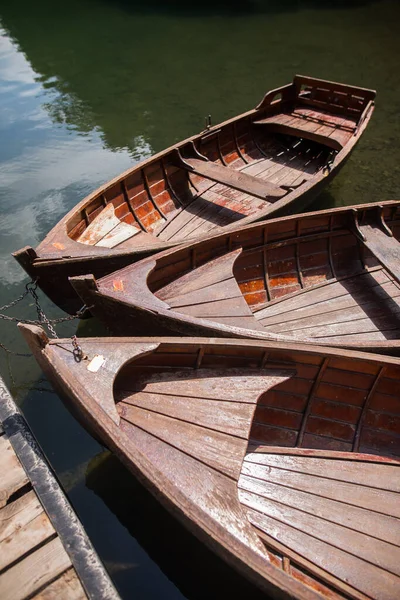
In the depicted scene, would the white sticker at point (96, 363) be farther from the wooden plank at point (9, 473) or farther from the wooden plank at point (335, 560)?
the wooden plank at point (335, 560)

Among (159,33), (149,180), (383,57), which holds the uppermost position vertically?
(159,33)

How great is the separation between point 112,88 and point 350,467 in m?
16.6

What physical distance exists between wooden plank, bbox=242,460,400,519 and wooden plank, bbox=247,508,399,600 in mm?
459

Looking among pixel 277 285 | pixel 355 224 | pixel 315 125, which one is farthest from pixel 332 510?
pixel 315 125

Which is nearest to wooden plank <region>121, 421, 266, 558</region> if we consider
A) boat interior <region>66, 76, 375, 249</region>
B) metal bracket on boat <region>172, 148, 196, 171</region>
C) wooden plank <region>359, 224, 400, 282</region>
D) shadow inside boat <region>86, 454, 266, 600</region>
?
shadow inside boat <region>86, 454, 266, 600</region>

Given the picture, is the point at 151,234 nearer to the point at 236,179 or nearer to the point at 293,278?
the point at 236,179

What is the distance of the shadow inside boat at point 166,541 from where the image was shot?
4.87 metres

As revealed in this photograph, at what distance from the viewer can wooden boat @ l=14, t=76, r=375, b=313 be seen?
6.36 metres

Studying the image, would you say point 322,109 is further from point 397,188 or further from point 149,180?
point 149,180

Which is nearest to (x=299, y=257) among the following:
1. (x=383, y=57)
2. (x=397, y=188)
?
(x=397, y=188)

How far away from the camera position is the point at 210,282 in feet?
20.7

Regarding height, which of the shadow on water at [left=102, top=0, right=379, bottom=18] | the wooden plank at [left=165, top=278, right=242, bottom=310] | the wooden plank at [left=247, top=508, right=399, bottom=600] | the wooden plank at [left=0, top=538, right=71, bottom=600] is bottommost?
the wooden plank at [left=247, top=508, right=399, bottom=600]

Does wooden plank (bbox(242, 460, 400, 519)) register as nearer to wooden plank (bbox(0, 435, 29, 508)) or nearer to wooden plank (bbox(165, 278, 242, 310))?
wooden plank (bbox(165, 278, 242, 310))

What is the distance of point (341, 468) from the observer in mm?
5078
